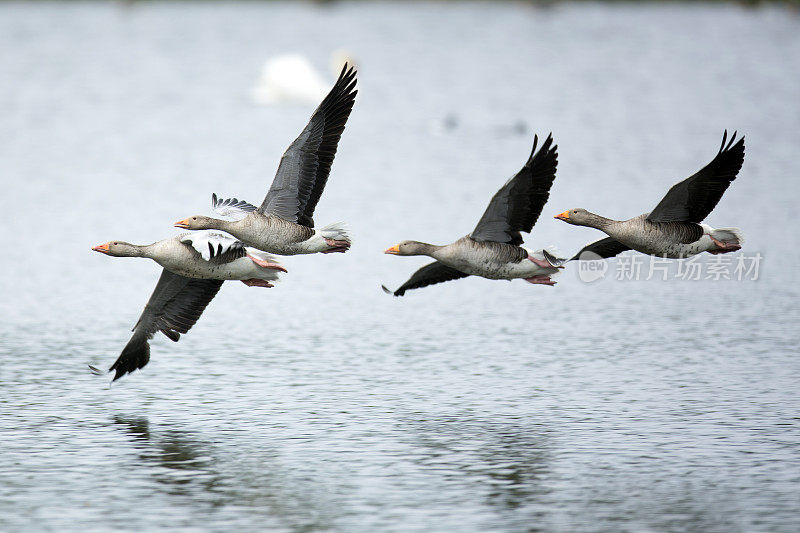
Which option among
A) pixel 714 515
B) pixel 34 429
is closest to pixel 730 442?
pixel 714 515

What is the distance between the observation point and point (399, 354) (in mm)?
24156

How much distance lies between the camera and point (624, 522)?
15.6 metres

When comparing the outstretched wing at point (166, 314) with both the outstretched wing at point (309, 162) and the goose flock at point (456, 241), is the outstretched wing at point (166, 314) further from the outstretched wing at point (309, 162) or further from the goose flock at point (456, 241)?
the outstretched wing at point (309, 162)

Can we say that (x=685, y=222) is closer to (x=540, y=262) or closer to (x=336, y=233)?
(x=540, y=262)

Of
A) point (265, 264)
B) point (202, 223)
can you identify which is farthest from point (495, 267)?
point (202, 223)

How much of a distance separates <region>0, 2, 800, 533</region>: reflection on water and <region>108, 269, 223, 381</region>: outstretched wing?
1.01 m

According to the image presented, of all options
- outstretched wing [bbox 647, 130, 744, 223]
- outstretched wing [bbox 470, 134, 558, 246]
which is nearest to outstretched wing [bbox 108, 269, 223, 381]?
outstretched wing [bbox 470, 134, 558, 246]

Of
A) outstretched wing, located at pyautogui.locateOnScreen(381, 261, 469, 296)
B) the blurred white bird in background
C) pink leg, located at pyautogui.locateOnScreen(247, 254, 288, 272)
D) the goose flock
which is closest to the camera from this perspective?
the goose flock

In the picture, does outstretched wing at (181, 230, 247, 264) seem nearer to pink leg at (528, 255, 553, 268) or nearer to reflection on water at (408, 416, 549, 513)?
reflection on water at (408, 416, 549, 513)

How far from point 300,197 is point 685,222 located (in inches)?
192

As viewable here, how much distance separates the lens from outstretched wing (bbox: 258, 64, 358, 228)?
17656 mm

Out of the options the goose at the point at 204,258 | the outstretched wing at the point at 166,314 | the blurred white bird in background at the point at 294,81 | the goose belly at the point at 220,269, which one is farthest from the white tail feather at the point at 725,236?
the blurred white bird in background at the point at 294,81

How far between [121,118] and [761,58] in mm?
41653

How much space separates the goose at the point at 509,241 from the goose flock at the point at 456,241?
1cm
